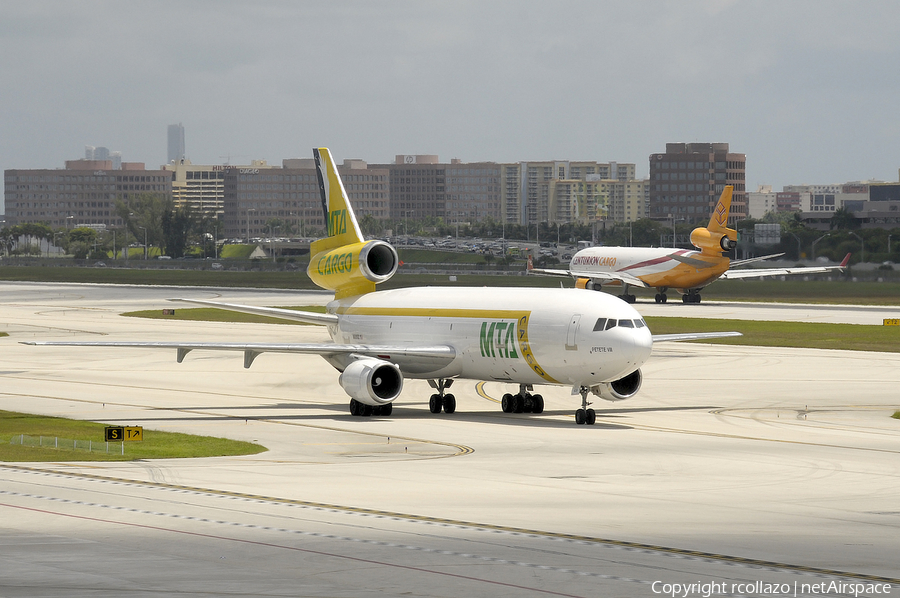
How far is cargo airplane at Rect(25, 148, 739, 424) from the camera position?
43.1 metres

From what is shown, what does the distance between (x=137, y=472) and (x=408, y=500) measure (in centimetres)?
870

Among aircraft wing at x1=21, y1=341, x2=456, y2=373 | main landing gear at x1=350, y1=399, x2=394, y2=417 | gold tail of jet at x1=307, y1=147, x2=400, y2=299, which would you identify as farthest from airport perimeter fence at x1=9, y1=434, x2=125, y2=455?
gold tail of jet at x1=307, y1=147, x2=400, y2=299

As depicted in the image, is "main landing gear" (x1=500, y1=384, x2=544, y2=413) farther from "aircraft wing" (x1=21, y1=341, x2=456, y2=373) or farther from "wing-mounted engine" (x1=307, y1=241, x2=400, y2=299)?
"wing-mounted engine" (x1=307, y1=241, x2=400, y2=299)

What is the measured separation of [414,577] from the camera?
758 inches

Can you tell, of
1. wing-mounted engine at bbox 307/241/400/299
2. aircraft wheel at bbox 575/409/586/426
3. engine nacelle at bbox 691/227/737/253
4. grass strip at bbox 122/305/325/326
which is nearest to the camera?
aircraft wheel at bbox 575/409/586/426

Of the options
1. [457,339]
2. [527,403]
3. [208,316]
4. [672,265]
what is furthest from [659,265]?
[457,339]

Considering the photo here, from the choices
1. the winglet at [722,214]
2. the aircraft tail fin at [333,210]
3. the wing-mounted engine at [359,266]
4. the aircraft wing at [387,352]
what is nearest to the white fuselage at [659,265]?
the winglet at [722,214]

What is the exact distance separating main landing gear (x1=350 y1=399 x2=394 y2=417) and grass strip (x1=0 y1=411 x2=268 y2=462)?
8.31m

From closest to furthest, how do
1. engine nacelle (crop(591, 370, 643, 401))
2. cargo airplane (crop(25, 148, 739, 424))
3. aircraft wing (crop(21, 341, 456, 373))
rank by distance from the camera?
cargo airplane (crop(25, 148, 739, 424)), engine nacelle (crop(591, 370, 643, 401)), aircraft wing (crop(21, 341, 456, 373))

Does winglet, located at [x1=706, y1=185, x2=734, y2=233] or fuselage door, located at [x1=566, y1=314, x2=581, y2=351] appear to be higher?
winglet, located at [x1=706, y1=185, x2=734, y2=233]

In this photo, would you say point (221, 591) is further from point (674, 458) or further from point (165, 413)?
point (165, 413)

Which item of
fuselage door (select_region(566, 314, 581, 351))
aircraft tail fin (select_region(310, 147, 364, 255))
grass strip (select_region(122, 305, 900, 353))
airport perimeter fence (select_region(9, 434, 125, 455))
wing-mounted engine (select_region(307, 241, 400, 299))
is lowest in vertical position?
grass strip (select_region(122, 305, 900, 353))

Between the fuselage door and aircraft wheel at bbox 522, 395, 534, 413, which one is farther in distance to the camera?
aircraft wheel at bbox 522, 395, 534, 413

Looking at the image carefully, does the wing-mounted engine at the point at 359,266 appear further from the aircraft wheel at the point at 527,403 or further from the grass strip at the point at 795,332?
the grass strip at the point at 795,332
